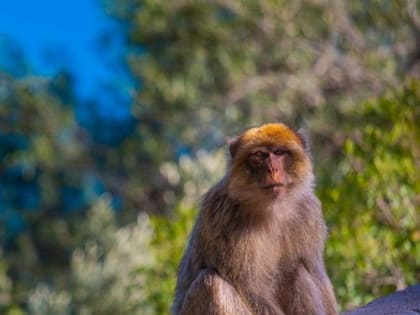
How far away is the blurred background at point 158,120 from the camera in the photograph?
14.8 meters

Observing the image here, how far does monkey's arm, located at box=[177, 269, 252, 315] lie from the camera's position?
5.65m

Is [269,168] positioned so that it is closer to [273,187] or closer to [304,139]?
[273,187]

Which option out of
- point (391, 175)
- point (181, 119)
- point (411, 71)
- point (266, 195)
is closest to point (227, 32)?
point (181, 119)

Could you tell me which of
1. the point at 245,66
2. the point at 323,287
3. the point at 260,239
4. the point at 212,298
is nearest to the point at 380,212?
the point at 323,287

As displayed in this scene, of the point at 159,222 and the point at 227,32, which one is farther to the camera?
the point at 227,32

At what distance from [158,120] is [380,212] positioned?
34.8 ft

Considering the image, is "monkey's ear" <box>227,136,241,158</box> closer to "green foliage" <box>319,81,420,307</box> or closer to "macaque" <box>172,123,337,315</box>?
"macaque" <box>172,123,337,315</box>

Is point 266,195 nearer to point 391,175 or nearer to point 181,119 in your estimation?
point 391,175

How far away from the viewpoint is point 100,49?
20578 mm

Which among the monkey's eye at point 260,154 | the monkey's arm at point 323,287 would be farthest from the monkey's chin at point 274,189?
the monkey's arm at point 323,287

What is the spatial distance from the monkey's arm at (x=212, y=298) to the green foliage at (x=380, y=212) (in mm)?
2555

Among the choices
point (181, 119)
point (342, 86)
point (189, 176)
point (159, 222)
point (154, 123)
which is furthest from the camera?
point (154, 123)

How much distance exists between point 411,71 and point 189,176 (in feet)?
11.3

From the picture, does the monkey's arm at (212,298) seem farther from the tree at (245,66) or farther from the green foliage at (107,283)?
the tree at (245,66)
